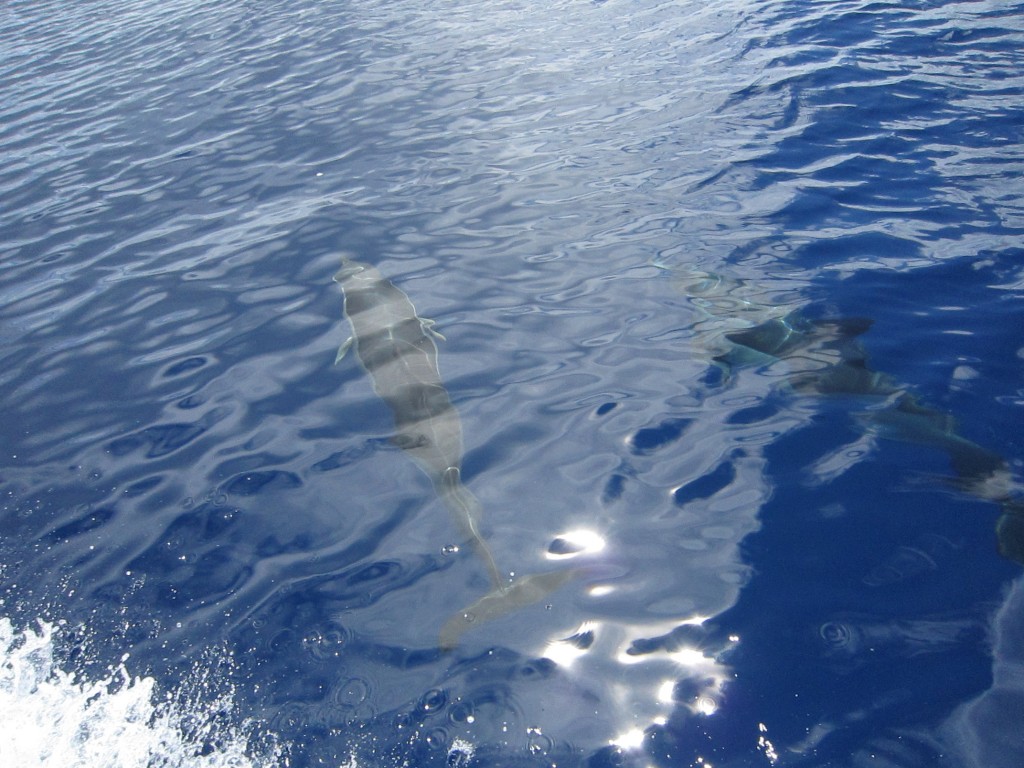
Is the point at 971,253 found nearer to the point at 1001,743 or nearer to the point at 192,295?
the point at 1001,743

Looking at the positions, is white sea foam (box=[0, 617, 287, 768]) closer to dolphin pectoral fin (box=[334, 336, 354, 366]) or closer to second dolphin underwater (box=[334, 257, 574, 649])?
second dolphin underwater (box=[334, 257, 574, 649])

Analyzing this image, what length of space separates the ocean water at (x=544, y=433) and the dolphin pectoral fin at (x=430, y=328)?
39 mm

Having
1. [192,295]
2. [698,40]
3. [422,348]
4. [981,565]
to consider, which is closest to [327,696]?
[422,348]

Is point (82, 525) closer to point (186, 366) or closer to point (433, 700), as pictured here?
point (186, 366)

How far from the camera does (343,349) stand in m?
8.79

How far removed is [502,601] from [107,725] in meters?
3.05

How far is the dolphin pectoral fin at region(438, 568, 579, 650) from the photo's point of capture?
225 inches

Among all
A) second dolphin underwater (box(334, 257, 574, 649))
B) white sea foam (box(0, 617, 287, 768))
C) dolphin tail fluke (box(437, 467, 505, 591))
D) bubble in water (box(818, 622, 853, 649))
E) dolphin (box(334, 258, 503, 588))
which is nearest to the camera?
white sea foam (box(0, 617, 287, 768))

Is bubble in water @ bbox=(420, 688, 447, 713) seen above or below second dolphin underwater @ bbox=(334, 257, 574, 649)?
below

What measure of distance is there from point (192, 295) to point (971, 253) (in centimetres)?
1064

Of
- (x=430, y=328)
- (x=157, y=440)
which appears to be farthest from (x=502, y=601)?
(x=157, y=440)

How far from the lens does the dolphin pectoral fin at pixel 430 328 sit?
351 inches

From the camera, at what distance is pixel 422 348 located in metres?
8.59

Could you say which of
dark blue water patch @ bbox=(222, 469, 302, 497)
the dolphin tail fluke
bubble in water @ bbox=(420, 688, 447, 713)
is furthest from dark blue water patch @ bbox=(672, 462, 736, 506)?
dark blue water patch @ bbox=(222, 469, 302, 497)
